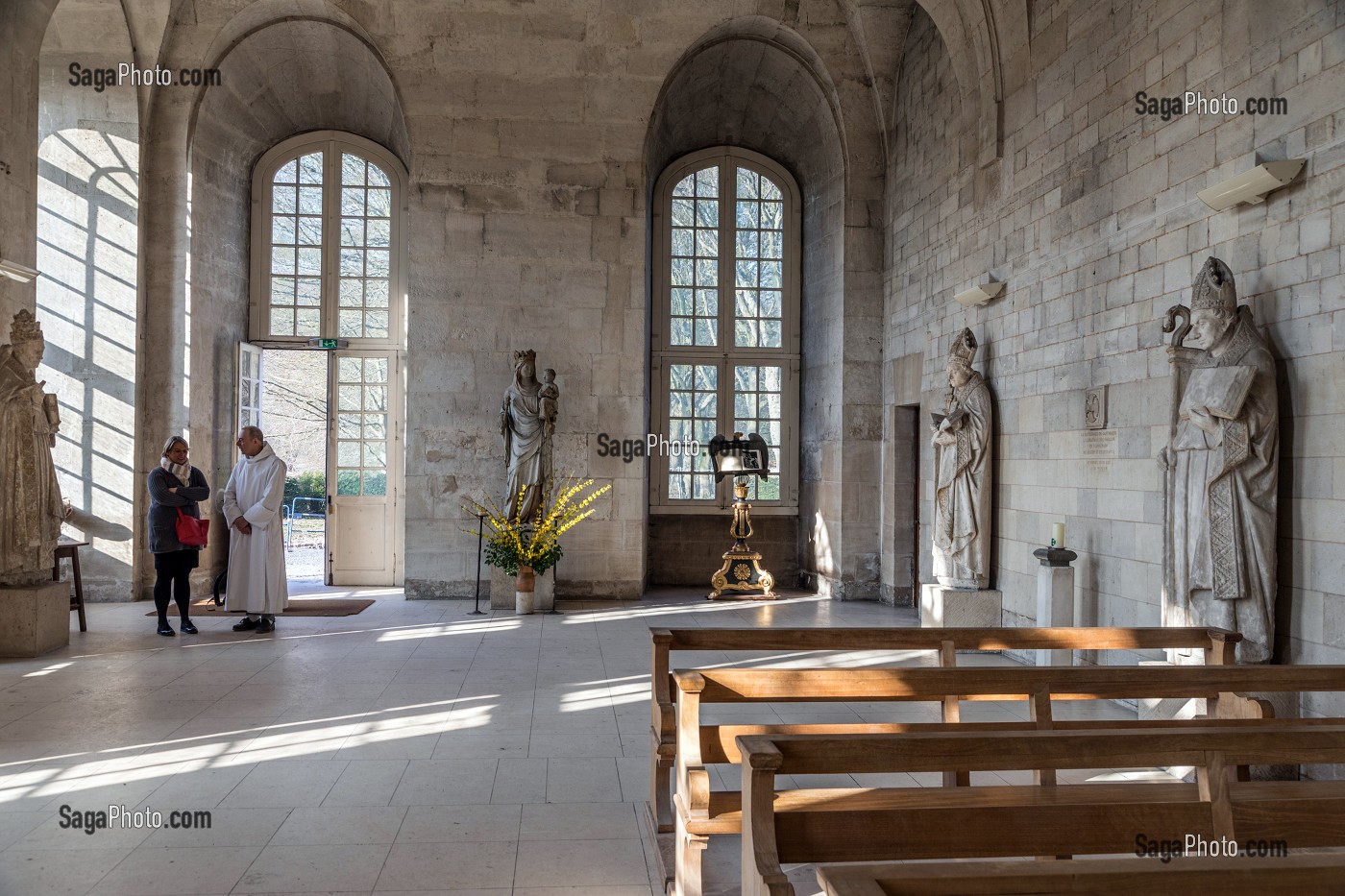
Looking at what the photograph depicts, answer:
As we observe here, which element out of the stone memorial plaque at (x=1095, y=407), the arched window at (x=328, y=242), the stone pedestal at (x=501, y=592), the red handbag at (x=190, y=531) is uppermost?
the arched window at (x=328, y=242)

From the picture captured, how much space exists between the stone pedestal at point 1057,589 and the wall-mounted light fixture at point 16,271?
6882 mm

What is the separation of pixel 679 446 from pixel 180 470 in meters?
5.34

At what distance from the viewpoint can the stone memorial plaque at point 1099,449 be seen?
588 cm

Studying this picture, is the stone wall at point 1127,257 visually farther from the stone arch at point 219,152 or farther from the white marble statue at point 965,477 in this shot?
the stone arch at point 219,152

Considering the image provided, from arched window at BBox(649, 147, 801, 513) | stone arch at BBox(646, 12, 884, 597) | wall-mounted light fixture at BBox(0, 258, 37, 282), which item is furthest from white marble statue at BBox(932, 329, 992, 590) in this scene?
wall-mounted light fixture at BBox(0, 258, 37, 282)

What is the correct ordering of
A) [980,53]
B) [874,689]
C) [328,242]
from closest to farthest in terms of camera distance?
[874,689]
[980,53]
[328,242]

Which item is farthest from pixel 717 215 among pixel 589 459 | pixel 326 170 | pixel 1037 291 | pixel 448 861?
pixel 448 861

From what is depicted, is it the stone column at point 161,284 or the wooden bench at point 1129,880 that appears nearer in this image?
the wooden bench at point 1129,880

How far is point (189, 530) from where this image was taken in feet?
23.7

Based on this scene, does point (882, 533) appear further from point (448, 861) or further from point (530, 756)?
point (448, 861)

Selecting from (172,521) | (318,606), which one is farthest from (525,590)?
(172,521)

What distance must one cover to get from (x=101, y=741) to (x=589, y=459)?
5569mm

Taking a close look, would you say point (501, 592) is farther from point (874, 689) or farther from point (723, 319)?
point (874, 689)

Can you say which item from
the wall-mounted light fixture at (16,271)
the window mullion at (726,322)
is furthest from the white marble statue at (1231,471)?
the wall-mounted light fixture at (16,271)
